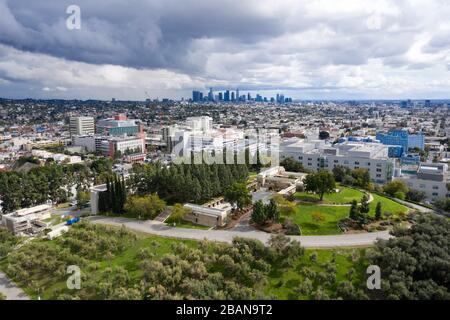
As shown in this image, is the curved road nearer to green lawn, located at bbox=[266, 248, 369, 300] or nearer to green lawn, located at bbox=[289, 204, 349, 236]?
green lawn, located at bbox=[289, 204, 349, 236]

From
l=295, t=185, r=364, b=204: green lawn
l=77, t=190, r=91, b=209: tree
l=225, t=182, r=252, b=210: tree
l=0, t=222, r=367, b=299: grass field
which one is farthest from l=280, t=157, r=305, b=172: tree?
l=77, t=190, r=91, b=209: tree

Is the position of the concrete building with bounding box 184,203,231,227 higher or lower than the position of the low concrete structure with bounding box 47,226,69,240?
higher

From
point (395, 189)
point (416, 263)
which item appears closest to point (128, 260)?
point (416, 263)

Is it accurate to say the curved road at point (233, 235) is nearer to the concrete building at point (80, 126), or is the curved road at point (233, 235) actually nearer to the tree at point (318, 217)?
the tree at point (318, 217)

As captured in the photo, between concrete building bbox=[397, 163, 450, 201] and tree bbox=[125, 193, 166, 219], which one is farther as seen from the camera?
concrete building bbox=[397, 163, 450, 201]

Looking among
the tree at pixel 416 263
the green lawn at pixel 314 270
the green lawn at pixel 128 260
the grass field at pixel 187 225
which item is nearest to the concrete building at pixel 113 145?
the grass field at pixel 187 225

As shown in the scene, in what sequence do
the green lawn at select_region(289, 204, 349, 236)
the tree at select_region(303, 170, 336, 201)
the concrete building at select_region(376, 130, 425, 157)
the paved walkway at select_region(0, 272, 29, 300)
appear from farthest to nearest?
the concrete building at select_region(376, 130, 425, 157)
the tree at select_region(303, 170, 336, 201)
the green lawn at select_region(289, 204, 349, 236)
the paved walkway at select_region(0, 272, 29, 300)

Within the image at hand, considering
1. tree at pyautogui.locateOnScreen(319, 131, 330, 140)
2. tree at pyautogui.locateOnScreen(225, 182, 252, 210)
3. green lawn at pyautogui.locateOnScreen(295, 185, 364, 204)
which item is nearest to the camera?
tree at pyautogui.locateOnScreen(225, 182, 252, 210)
